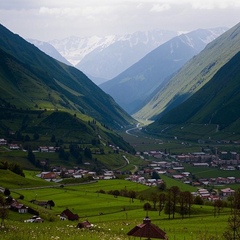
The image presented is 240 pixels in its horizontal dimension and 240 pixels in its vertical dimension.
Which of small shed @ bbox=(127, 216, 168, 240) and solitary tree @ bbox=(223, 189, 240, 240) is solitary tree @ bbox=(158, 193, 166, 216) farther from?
small shed @ bbox=(127, 216, 168, 240)

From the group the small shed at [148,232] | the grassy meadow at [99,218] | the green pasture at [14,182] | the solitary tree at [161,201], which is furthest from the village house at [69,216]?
the green pasture at [14,182]

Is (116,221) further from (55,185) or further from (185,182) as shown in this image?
(185,182)

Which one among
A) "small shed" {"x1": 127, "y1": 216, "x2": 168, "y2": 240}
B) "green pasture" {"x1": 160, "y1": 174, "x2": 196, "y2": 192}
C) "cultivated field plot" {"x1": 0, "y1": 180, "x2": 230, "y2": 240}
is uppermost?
"small shed" {"x1": 127, "y1": 216, "x2": 168, "y2": 240}

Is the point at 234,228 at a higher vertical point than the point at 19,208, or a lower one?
higher

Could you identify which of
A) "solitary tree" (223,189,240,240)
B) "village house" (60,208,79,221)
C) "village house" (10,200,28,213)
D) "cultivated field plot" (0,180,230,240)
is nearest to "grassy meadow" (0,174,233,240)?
"cultivated field plot" (0,180,230,240)

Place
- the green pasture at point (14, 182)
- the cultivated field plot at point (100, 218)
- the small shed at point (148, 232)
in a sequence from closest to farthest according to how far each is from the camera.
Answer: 1. the cultivated field plot at point (100, 218)
2. the small shed at point (148, 232)
3. the green pasture at point (14, 182)

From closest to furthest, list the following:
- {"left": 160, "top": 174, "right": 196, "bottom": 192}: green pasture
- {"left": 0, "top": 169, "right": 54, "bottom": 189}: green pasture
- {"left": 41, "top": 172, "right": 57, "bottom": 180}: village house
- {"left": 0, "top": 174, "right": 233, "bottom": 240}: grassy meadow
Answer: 1. {"left": 0, "top": 174, "right": 233, "bottom": 240}: grassy meadow
2. {"left": 0, "top": 169, "right": 54, "bottom": 189}: green pasture
3. {"left": 160, "top": 174, "right": 196, "bottom": 192}: green pasture
4. {"left": 41, "top": 172, "right": 57, "bottom": 180}: village house

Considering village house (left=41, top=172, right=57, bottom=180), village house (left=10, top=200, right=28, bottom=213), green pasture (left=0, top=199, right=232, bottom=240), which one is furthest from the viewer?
village house (left=41, top=172, right=57, bottom=180)

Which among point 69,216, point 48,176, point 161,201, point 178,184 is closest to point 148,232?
point 69,216

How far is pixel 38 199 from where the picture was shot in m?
115

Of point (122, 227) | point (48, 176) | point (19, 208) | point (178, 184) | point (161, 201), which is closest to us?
point (122, 227)

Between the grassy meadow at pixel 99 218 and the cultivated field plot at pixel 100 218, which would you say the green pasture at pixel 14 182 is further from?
the cultivated field plot at pixel 100 218

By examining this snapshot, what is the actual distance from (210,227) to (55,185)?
2909 inches

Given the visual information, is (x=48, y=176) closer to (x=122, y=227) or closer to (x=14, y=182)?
(x=14, y=182)
